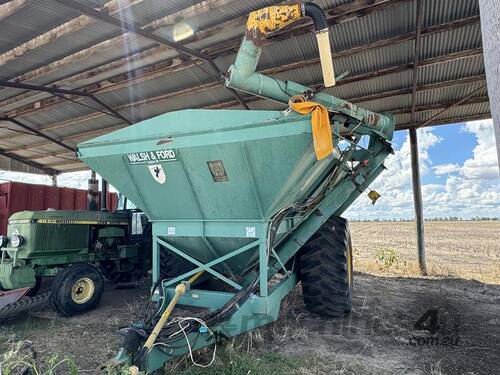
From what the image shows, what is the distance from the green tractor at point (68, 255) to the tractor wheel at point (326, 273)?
3.06 meters

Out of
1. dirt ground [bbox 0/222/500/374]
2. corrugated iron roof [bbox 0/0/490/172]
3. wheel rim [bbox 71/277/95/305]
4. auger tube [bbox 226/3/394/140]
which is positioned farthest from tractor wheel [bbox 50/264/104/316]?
corrugated iron roof [bbox 0/0/490/172]

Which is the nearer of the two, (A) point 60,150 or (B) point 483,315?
(B) point 483,315

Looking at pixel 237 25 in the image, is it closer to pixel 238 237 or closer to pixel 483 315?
pixel 238 237

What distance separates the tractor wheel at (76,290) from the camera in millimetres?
4926

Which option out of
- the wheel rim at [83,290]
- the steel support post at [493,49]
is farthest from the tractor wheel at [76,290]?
the steel support post at [493,49]

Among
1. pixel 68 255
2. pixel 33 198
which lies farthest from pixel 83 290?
pixel 33 198

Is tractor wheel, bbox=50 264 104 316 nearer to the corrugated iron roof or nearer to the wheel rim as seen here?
the wheel rim

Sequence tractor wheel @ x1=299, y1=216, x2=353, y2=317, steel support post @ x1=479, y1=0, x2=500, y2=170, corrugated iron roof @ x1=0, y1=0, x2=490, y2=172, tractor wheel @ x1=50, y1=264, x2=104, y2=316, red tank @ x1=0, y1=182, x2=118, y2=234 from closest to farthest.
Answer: steel support post @ x1=479, y1=0, x2=500, y2=170, tractor wheel @ x1=299, y1=216, x2=353, y2=317, tractor wheel @ x1=50, y1=264, x2=104, y2=316, corrugated iron roof @ x1=0, y1=0, x2=490, y2=172, red tank @ x1=0, y1=182, x2=118, y2=234

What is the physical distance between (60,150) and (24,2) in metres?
8.30

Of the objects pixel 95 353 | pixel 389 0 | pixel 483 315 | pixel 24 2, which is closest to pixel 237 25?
pixel 389 0

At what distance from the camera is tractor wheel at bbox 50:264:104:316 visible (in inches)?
194

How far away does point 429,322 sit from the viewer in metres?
4.60

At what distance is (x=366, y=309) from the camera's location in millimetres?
5184

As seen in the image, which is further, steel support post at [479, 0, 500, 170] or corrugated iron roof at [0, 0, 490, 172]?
corrugated iron roof at [0, 0, 490, 172]
